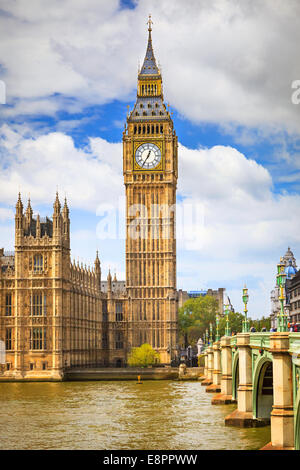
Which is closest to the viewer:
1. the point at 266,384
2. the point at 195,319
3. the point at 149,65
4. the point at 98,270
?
the point at 266,384

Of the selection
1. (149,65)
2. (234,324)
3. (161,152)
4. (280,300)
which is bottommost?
(234,324)

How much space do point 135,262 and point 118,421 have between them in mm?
72374

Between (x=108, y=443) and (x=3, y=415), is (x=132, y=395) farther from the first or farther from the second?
(x=108, y=443)

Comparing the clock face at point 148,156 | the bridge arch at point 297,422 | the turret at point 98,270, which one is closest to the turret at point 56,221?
the turret at point 98,270

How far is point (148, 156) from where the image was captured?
405 feet

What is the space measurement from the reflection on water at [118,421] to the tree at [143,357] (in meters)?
34.8

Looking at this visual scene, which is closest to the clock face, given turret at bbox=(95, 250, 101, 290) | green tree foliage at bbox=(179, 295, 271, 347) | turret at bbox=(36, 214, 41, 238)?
turret at bbox=(95, 250, 101, 290)

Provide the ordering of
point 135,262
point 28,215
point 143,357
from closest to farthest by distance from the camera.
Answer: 1. point 28,215
2. point 143,357
3. point 135,262

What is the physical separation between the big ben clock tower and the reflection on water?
43.0 m

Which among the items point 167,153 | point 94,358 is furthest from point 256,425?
point 167,153

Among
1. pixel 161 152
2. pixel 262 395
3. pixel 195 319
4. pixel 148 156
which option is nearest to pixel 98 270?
pixel 148 156

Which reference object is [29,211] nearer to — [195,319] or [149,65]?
[149,65]

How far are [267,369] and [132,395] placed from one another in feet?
93.2

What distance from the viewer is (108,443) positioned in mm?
39312
